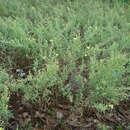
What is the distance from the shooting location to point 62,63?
8.30ft

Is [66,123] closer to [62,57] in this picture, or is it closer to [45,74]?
[45,74]

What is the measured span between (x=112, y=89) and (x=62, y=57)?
2.90ft

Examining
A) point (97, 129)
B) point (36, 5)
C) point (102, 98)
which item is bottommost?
point (97, 129)

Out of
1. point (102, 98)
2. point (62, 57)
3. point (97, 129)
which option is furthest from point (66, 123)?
point (62, 57)

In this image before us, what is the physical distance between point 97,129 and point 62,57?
105cm

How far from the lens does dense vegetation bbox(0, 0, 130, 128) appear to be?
196cm

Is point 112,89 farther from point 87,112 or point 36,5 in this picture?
point 36,5

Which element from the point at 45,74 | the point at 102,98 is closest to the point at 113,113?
the point at 102,98

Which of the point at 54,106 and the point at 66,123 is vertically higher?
the point at 54,106

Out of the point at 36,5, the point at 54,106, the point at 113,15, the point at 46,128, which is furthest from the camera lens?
the point at 36,5

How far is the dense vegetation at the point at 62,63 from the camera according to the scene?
1.96 m

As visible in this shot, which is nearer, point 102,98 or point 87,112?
point 102,98

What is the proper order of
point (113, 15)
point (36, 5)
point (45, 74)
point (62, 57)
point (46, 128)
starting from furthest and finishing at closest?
point (36, 5)
point (113, 15)
point (62, 57)
point (46, 128)
point (45, 74)

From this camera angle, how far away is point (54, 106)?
222 cm
